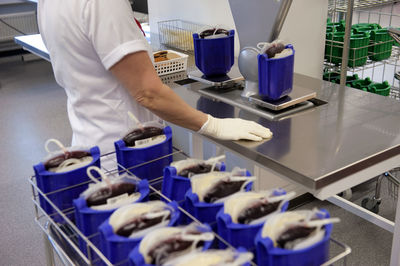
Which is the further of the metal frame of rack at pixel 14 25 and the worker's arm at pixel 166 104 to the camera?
the metal frame of rack at pixel 14 25

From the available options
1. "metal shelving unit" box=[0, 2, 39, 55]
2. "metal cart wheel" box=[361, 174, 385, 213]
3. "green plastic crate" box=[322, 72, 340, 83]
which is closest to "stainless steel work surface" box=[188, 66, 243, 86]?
"green plastic crate" box=[322, 72, 340, 83]

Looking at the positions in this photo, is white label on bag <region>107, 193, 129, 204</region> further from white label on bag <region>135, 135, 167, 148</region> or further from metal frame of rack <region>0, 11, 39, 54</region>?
metal frame of rack <region>0, 11, 39, 54</region>

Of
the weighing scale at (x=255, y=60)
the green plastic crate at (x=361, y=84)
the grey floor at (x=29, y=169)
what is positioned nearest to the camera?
the weighing scale at (x=255, y=60)

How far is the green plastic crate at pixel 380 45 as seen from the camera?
2.87m

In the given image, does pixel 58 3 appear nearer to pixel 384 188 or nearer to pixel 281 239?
pixel 281 239

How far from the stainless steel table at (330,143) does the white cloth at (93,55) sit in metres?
0.35

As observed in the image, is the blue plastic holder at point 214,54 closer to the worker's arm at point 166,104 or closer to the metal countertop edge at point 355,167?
the worker's arm at point 166,104

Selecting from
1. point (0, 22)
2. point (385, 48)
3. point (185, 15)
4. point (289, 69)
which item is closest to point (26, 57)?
point (0, 22)

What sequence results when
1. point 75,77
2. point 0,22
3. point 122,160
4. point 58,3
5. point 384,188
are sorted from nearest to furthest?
1. point 122,160
2. point 58,3
3. point 75,77
4. point 384,188
5. point 0,22

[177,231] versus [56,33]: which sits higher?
[56,33]

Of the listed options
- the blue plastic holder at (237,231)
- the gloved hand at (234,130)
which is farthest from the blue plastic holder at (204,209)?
the gloved hand at (234,130)

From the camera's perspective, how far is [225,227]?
0.91 meters

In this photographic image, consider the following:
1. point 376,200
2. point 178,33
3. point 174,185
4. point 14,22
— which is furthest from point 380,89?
point 14,22

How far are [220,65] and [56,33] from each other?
0.70m
